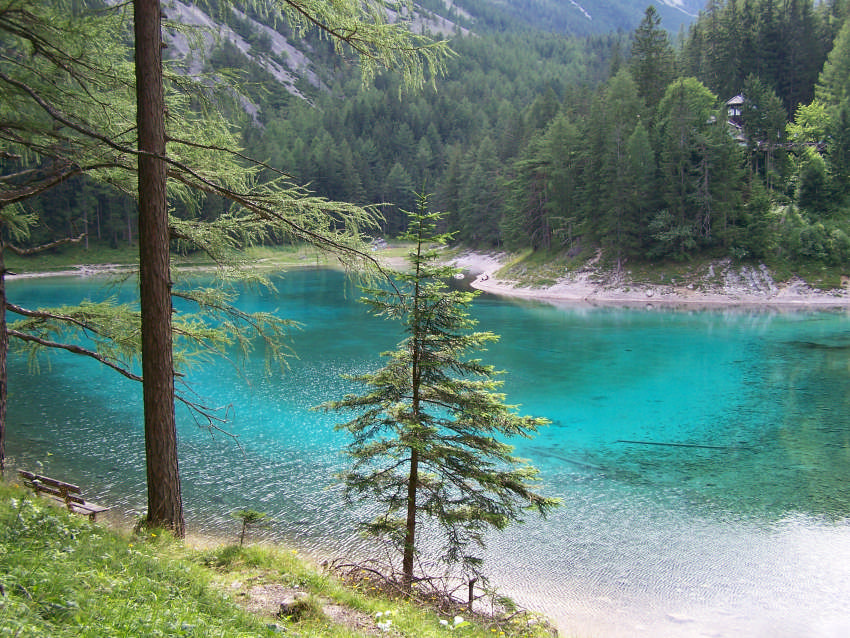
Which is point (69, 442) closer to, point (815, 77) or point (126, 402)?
point (126, 402)

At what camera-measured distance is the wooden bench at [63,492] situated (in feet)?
35.9

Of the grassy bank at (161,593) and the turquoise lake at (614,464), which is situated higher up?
the grassy bank at (161,593)

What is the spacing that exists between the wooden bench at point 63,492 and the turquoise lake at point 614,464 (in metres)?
2.31

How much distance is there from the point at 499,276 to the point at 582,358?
33940 mm

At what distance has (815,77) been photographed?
68.7 m

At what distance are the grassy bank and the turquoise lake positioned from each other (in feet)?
11.5

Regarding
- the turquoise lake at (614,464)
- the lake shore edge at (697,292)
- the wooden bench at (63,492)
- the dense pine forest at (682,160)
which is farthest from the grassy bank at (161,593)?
the lake shore edge at (697,292)

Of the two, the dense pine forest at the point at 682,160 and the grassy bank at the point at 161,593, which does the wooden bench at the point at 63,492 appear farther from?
the dense pine forest at the point at 682,160

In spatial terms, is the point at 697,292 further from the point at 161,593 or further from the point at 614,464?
the point at 161,593

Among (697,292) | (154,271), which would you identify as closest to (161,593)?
(154,271)

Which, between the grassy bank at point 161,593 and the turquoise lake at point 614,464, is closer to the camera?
the grassy bank at point 161,593

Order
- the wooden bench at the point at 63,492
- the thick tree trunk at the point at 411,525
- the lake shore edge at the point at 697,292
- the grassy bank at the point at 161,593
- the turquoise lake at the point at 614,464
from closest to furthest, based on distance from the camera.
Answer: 1. the grassy bank at the point at 161,593
2. the thick tree trunk at the point at 411,525
3. the wooden bench at the point at 63,492
4. the turquoise lake at the point at 614,464
5. the lake shore edge at the point at 697,292

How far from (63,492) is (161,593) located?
840 centimetres

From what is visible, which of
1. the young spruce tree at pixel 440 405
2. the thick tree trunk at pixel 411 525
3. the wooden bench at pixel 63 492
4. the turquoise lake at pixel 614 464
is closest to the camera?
the young spruce tree at pixel 440 405
